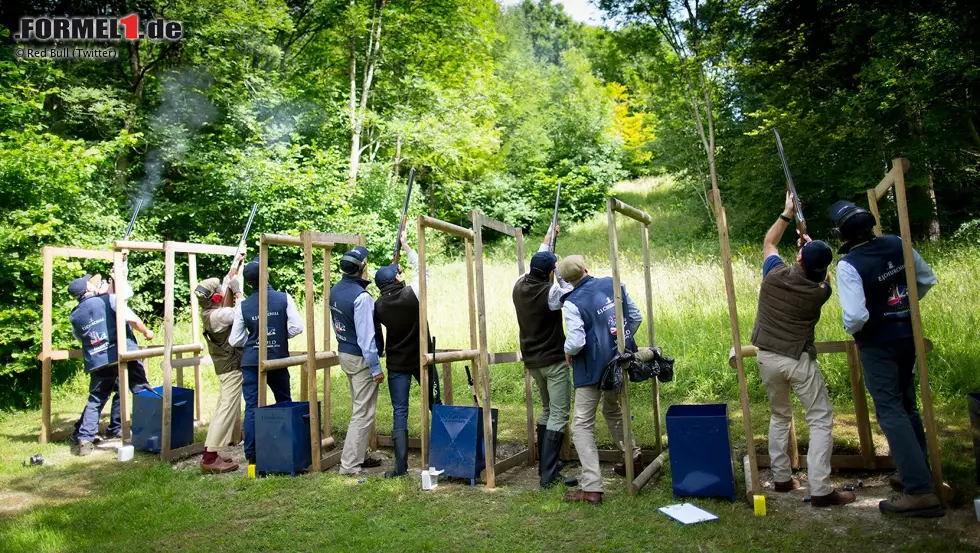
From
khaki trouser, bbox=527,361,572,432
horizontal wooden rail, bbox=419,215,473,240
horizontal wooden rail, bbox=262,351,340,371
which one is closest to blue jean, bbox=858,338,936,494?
khaki trouser, bbox=527,361,572,432

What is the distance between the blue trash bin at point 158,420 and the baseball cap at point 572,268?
4807 mm

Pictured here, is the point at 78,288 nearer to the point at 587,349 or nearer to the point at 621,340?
the point at 587,349

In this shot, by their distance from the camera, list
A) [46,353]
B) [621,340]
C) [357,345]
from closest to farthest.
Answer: [621,340] → [357,345] → [46,353]

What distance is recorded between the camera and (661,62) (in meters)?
17.4

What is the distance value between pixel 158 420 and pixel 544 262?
490 centimetres

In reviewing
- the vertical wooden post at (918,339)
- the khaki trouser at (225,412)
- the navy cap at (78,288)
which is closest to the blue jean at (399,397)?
the khaki trouser at (225,412)

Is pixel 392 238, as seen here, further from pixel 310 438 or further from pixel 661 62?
pixel 310 438

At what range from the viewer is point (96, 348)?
7.86 metres

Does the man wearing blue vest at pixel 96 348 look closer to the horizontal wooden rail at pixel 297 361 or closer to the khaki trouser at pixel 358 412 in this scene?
the horizontal wooden rail at pixel 297 361

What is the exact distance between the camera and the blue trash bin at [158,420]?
291 inches

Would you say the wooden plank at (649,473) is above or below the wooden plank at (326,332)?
below

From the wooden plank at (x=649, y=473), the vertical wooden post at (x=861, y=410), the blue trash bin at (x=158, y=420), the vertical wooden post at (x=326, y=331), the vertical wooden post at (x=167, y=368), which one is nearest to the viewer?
the wooden plank at (x=649, y=473)

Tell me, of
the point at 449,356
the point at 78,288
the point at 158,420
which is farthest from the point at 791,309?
the point at 78,288

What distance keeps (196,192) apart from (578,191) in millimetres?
14589
